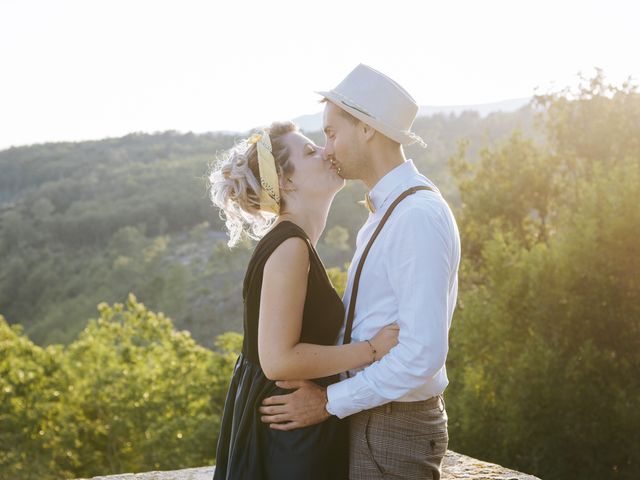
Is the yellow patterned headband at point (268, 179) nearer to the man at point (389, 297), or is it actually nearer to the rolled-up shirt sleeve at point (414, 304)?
the man at point (389, 297)

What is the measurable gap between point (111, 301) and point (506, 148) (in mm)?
37051

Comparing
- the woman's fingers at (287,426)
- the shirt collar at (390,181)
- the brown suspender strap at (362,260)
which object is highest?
the shirt collar at (390,181)

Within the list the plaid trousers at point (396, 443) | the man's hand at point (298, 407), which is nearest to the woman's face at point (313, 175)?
the man's hand at point (298, 407)

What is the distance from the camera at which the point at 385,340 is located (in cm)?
231

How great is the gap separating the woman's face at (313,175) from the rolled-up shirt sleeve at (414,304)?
0.37m

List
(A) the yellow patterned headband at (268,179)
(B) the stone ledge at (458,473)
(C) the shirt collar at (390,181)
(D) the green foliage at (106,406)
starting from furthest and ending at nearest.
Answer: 1. (D) the green foliage at (106,406)
2. (B) the stone ledge at (458,473)
3. (A) the yellow patterned headband at (268,179)
4. (C) the shirt collar at (390,181)

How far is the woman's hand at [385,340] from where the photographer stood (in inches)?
90.7

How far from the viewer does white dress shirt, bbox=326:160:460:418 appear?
7.14ft

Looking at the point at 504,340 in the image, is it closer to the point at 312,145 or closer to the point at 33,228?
the point at 312,145

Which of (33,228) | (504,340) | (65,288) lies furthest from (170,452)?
(33,228)

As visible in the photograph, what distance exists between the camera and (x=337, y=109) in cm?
246

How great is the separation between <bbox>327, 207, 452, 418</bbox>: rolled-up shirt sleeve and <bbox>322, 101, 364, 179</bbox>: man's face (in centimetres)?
30

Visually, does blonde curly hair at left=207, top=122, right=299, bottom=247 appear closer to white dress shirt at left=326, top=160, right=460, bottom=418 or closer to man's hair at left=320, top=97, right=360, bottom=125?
man's hair at left=320, top=97, right=360, bottom=125

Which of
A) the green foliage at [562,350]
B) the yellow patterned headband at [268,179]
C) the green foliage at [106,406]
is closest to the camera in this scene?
the yellow patterned headband at [268,179]
